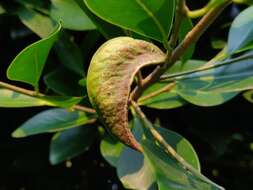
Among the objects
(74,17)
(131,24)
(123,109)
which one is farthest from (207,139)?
(123,109)

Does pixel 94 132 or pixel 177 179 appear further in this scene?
pixel 94 132

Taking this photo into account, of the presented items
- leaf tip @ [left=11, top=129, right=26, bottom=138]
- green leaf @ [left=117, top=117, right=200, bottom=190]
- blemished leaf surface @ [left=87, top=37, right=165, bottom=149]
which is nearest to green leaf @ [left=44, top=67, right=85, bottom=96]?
leaf tip @ [left=11, top=129, right=26, bottom=138]

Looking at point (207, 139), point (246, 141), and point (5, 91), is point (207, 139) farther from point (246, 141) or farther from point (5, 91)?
point (5, 91)

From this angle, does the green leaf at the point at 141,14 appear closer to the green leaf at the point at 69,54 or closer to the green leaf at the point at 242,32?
the green leaf at the point at 242,32

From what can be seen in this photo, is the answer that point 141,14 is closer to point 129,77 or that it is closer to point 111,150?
point 129,77

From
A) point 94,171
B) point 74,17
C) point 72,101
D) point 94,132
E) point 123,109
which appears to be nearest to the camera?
point 123,109

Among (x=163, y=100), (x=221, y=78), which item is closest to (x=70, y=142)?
(x=163, y=100)

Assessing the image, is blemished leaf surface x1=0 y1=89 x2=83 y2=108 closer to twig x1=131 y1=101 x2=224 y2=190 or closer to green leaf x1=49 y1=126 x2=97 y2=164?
twig x1=131 y1=101 x2=224 y2=190
